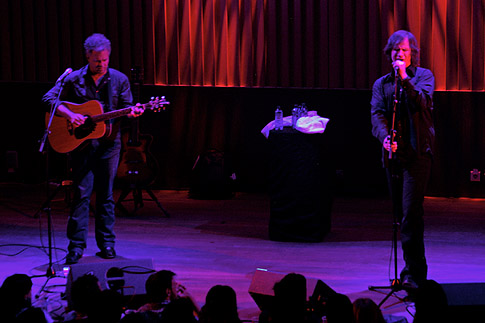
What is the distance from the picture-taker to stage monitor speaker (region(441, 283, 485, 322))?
344cm

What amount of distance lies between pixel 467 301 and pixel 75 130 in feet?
10.2

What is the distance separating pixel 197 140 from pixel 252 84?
100 centimetres

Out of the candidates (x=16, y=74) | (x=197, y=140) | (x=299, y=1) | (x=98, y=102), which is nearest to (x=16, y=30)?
(x=16, y=74)

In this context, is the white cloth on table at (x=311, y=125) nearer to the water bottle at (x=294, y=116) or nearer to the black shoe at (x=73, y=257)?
the water bottle at (x=294, y=116)

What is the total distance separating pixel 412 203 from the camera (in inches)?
184

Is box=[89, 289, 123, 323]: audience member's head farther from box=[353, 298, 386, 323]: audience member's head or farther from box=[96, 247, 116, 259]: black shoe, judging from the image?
box=[96, 247, 116, 259]: black shoe

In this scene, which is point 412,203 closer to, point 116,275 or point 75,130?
point 116,275

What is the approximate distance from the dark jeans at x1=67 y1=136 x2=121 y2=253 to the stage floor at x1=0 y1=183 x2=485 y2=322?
10.3 inches

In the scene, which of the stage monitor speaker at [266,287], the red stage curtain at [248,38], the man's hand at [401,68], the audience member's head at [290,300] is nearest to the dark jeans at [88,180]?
the stage monitor speaker at [266,287]

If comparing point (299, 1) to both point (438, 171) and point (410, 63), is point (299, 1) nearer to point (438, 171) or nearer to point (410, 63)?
point (438, 171)

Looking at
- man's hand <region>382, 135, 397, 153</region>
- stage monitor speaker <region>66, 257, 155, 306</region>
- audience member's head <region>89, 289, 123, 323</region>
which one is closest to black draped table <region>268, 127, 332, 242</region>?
man's hand <region>382, 135, 397, 153</region>

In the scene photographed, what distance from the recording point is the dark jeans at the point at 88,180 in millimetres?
5465

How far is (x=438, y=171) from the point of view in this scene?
8.22 meters

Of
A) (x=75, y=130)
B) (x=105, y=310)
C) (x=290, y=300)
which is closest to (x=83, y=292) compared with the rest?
(x=105, y=310)
